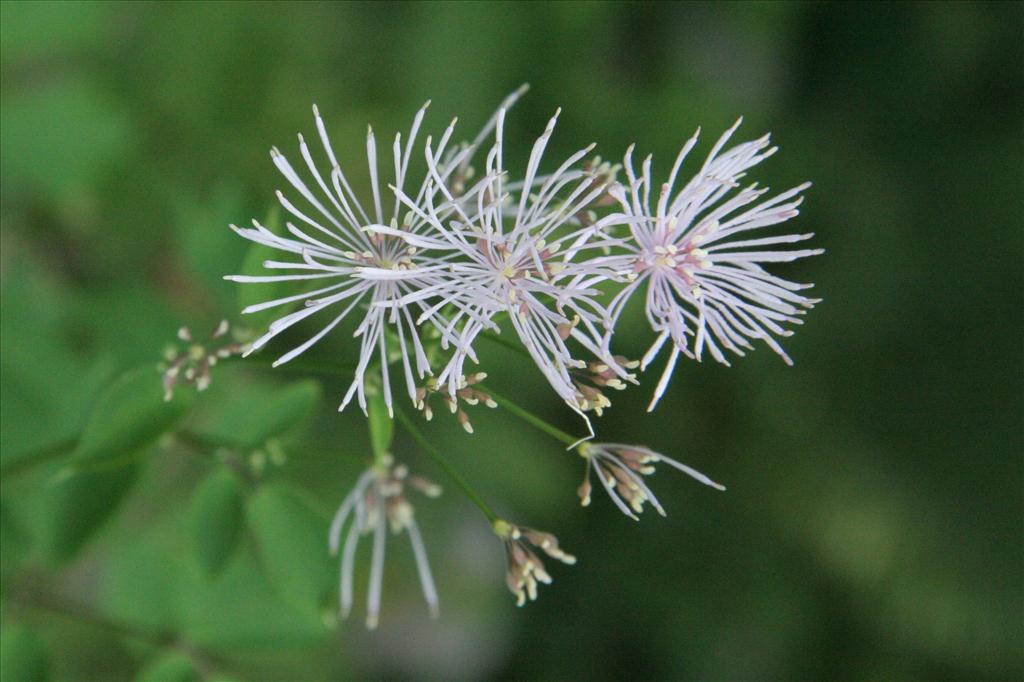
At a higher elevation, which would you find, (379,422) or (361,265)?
(361,265)

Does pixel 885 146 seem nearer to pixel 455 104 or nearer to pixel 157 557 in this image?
pixel 455 104

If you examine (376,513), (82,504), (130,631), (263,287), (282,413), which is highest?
(263,287)

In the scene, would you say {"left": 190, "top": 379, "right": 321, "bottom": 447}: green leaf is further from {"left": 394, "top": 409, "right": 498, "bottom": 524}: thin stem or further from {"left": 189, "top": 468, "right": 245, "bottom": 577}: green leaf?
{"left": 394, "top": 409, "right": 498, "bottom": 524}: thin stem

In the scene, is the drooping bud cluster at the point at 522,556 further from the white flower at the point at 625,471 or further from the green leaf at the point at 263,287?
the green leaf at the point at 263,287

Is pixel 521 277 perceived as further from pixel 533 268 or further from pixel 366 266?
pixel 366 266

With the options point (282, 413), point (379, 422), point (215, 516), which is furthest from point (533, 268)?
point (215, 516)

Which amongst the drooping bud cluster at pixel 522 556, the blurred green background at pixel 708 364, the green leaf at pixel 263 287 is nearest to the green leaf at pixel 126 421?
the green leaf at pixel 263 287

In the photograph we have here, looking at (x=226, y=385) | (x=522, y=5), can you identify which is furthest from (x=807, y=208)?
(x=226, y=385)
